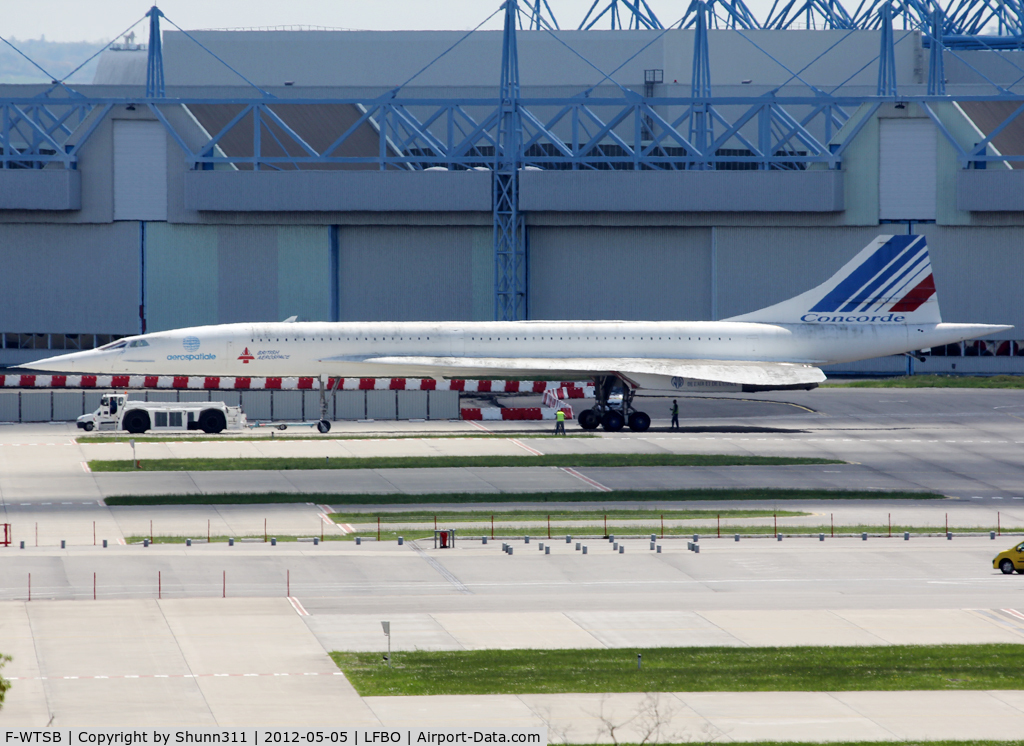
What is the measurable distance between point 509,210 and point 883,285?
25294 mm

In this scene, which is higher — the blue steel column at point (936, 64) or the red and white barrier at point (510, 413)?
the blue steel column at point (936, 64)

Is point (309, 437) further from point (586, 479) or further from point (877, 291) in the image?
point (877, 291)

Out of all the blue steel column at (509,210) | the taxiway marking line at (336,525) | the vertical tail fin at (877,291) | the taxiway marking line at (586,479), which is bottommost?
the taxiway marking line at (336,525)

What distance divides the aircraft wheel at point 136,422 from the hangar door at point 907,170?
46.5 meters

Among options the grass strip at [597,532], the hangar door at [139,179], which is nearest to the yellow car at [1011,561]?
the grass strip at [597,532]

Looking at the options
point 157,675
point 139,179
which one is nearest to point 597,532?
point 157,675

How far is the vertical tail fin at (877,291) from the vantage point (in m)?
62.5

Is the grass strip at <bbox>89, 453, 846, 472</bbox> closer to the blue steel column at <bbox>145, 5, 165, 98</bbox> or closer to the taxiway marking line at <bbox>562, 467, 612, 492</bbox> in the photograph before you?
the taxiway marking line at <bbox>562, 467, 612, 492</bbox>

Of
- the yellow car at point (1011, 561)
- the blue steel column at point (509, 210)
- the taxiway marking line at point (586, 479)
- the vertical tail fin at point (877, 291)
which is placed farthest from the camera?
the blue steel column at point (509, 210)

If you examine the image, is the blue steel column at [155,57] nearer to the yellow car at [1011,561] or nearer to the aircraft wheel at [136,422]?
the aircraft wheel at [136,422]

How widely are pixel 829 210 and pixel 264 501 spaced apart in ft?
159

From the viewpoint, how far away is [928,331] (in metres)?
62.9

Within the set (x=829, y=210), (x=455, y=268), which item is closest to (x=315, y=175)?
(x=455, y=268)

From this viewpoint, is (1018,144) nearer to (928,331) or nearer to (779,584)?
(928,331)
